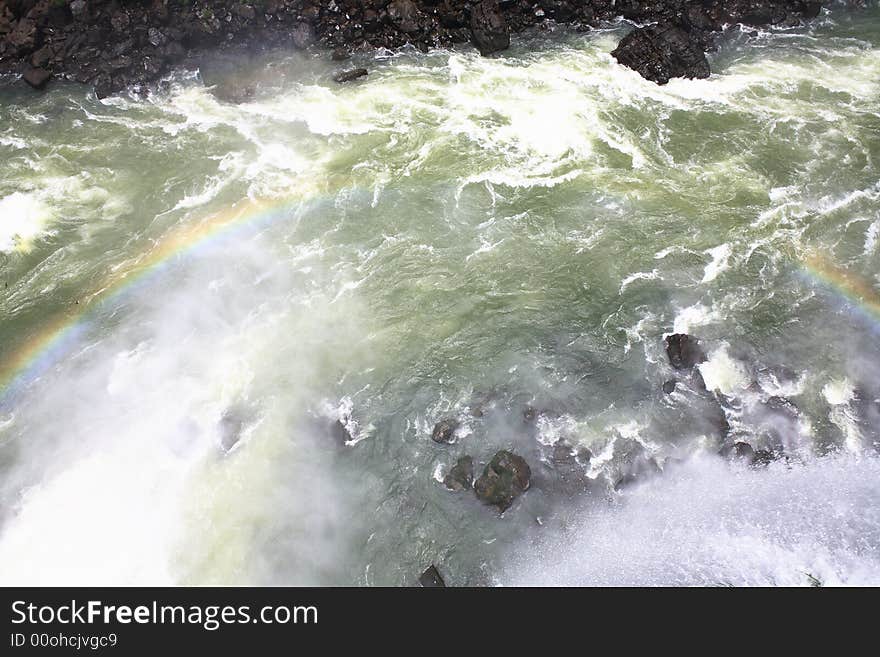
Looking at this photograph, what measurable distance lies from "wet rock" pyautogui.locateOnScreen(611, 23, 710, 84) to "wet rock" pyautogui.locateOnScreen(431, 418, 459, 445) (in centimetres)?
1514

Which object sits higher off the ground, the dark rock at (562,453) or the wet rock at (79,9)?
the wet rock at (79,9)

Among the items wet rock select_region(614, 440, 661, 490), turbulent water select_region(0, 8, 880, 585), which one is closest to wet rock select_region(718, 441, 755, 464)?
turbulent water select_region(0, 8, 880, 585)

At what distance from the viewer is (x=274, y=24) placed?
998 inches

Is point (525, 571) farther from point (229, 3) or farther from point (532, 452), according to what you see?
point (229, 3)

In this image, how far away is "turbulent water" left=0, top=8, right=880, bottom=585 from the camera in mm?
13617

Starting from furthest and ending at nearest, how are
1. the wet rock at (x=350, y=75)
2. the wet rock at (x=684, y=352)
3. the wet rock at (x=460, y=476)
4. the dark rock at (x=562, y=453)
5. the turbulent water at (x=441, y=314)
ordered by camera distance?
the wet rock at (x=350, y=75), the wet rock at (x=684, y=352), the dark rock at (x=562, y=453), the wet rock at (x=460, y=476), the turbulent water at (x=441, y=314)

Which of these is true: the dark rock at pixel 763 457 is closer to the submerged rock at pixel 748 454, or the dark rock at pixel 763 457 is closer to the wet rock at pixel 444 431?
the submerged rock at pixel 748 454

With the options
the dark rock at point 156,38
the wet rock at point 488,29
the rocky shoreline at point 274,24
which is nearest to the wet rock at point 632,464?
the rocky shoreline at point 274,24

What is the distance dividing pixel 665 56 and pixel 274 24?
48.4 ft

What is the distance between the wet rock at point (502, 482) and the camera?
13758 mm

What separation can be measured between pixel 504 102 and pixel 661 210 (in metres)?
7.02

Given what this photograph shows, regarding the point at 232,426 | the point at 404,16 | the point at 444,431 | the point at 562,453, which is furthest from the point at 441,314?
the point at 404,16

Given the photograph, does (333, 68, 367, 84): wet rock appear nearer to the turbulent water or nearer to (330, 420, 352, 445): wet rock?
the turbulent water

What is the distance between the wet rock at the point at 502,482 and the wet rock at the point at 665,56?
51.4 feet
